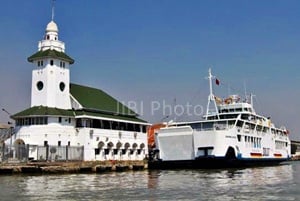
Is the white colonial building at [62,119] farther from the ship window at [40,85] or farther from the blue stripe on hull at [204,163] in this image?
the blue stripe on hull at [204,163]

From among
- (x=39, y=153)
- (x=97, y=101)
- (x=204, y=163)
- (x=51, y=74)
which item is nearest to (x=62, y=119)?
(x=51, y=74)

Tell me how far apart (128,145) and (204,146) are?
1523 cm

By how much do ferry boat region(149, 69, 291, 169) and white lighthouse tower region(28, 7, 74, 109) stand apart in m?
14.2

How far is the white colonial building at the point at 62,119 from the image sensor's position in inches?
2181

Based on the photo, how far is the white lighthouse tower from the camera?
58.5 m

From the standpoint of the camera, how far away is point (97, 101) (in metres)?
65.6

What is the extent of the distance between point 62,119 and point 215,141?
20070 mm

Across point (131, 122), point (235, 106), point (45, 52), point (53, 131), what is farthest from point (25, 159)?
point (235, 106)

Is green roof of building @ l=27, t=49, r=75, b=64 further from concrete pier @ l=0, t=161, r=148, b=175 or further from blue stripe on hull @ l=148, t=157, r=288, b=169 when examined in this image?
blue stripe on hull @ l=148, t=157, r=288, b=169

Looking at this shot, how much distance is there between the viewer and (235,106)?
67125 mm

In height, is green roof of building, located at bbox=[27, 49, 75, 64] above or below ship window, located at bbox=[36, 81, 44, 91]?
above

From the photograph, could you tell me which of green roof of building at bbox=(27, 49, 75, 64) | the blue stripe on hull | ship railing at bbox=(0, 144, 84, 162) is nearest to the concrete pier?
ship railing at bbox=(0, 144, 84, 162)

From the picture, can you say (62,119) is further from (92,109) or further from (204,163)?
(204,163)

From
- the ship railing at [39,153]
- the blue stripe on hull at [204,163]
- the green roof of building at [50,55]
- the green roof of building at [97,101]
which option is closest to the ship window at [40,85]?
the green roof of building at [50,55]
